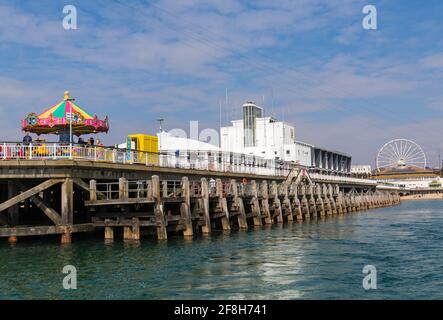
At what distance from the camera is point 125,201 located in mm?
25172

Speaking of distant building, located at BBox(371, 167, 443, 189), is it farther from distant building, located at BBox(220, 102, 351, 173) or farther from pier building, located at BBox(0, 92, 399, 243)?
pier building, located at BBox(0, 92, 399, 243)

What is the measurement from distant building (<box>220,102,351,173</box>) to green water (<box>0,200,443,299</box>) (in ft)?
141

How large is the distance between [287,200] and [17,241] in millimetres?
23077

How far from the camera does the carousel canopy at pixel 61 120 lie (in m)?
33.8

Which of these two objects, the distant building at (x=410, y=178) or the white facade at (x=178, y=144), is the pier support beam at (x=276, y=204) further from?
the distant building at (x=410, y=178)

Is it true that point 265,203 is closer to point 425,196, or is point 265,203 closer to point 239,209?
point 239,209

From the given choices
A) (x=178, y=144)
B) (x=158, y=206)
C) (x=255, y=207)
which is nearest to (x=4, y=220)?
(x=158, y=206)

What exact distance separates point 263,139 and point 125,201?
170 feet

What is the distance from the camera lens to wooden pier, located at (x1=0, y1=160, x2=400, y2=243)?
25.1 m

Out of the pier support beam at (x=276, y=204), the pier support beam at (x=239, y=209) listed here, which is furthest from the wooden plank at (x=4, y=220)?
the pier support beam at (x=276, y=204)

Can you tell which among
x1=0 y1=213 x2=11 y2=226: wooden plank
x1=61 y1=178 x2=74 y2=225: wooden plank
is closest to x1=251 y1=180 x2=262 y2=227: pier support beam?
x1=61 y1=178 x2=74 y2=225: wooden plank
